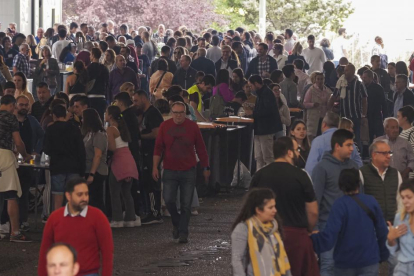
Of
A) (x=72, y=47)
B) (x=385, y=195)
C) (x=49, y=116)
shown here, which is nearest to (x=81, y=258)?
(x=385, y=195)

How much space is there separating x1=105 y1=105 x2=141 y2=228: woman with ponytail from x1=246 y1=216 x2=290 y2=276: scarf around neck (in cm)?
667

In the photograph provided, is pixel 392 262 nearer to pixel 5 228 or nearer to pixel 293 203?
pixel 293 203

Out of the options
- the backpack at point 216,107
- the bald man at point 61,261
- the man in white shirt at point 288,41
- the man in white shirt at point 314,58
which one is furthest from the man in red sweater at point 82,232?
the man in white shirt at point 288,41

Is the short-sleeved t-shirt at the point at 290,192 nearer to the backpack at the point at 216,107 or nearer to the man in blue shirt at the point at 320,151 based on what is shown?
the man in blue shirt at the point at 320,151

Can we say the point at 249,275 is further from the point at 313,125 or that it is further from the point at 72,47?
the point at 72,47

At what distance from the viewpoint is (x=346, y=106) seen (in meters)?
21.5

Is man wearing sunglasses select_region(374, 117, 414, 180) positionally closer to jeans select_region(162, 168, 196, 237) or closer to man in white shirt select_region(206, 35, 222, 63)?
jeans select_region(162, 168, 196, 237)

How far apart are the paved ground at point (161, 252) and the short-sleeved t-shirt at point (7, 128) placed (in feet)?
4.18

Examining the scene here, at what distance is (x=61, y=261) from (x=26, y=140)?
931 centimetres

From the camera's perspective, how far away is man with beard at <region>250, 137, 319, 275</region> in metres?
9.15

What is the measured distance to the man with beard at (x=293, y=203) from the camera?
9148 mm

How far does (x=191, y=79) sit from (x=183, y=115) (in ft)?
33.0

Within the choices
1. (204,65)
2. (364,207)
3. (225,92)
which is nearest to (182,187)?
(364,207)

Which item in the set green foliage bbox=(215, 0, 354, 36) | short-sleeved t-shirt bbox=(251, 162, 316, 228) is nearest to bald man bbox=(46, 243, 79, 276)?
short-sleeved t-shirt bbox=(251, 162, 316, 228)
